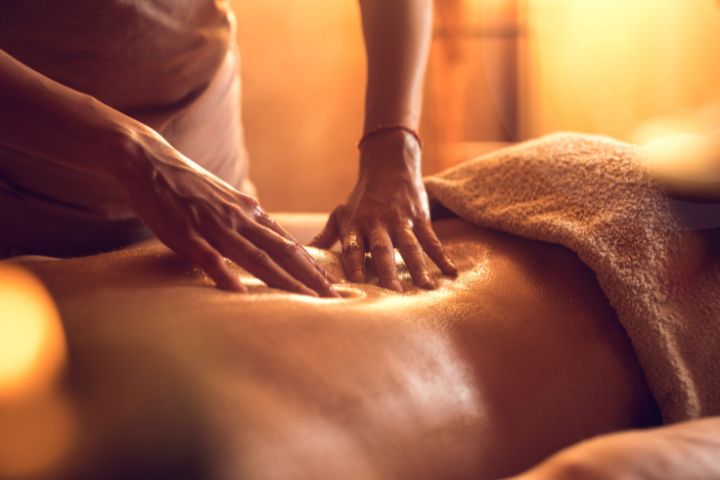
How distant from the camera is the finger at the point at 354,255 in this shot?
85cm

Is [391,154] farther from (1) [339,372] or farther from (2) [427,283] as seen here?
(1) [339,372]

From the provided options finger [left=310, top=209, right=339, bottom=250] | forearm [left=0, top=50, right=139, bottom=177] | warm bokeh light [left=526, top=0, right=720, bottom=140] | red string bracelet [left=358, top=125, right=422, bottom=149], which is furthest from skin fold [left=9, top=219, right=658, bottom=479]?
warm bokeh light [left=526, top=0, right=720, bottom=140]

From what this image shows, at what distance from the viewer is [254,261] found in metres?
0.72

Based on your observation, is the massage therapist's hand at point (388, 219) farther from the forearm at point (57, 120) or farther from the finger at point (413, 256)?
the forearm at point (57, 120)

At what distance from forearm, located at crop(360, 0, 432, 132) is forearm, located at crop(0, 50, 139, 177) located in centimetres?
47

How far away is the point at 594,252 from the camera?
2.51ft

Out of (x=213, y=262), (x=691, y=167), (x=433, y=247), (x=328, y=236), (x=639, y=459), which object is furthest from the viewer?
(x=328, y=236)

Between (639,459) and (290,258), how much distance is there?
0.36 meters

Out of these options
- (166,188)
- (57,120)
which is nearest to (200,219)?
(166,188)

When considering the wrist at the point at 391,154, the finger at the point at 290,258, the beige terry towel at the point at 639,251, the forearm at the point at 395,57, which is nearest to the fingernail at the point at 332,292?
→ the finger at the point at 290,258

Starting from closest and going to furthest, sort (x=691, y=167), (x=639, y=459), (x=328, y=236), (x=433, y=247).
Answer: (x=639, y=459), (x=691, y=167), (x=433, y=247), (x=328, y=236)

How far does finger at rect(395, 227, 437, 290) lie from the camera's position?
0.82 meters

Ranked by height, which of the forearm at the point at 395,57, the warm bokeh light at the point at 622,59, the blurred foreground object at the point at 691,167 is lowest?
the warm bokeh light at the point at 622,59

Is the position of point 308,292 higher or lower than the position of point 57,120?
lower
